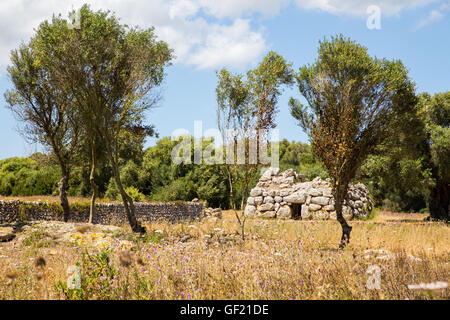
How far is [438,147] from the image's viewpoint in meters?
20.3

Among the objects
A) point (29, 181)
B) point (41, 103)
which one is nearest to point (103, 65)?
point (41, 103)

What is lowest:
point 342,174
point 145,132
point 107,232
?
point 107,232

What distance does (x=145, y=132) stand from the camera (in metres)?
16.2

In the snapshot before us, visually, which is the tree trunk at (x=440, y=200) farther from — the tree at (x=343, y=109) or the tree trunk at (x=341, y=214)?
the tree trunk at (x=341, y=214)

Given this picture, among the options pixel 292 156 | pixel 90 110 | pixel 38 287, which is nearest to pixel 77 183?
pixel 90 110

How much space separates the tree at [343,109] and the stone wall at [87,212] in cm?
1035

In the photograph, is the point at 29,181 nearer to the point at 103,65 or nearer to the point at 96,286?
the point at 103,65

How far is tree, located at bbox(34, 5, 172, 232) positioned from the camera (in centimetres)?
1278

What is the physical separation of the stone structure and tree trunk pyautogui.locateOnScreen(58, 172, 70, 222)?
912cm

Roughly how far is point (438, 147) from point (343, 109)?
13.1 metres

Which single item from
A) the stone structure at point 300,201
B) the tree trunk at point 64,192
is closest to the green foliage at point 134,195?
the stone structure at point 300,201
